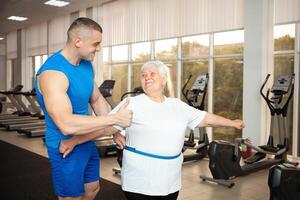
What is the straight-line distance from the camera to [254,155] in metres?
4.85

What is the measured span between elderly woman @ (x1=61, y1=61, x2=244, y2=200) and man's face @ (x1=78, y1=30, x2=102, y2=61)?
0.31 m

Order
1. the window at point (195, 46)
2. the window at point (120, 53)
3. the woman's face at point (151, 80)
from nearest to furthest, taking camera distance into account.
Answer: the woman's face at point (151, 80) < the window at point (195, 46) < the window at point (120, 53)

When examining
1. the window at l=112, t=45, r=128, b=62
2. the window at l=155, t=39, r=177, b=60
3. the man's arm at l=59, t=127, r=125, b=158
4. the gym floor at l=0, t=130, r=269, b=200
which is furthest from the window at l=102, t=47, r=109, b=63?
the man's arm at l=59, t=127, r=125, b=158

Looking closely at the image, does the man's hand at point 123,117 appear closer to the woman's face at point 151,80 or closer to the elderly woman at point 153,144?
the elderly woman at point 153,144

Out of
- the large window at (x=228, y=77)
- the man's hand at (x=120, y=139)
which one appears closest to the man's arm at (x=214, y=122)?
the man's hand at (x=120, y=139)

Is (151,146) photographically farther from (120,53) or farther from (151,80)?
(120,53)

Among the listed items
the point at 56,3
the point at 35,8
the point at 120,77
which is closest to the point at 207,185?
the point at 120,77

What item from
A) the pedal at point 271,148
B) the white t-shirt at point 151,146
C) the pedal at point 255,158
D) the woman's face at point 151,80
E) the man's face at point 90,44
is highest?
the man's face at point 90,44

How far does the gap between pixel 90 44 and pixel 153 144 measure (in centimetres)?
62

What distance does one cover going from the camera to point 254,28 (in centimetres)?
543

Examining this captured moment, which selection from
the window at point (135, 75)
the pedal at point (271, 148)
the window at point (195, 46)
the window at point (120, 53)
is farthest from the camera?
the window at point (120, 53)

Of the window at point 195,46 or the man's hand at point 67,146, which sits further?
the window at point 195,46

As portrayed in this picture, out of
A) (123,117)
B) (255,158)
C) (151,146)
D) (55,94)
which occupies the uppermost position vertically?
(55,94)

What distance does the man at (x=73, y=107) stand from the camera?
141cm
